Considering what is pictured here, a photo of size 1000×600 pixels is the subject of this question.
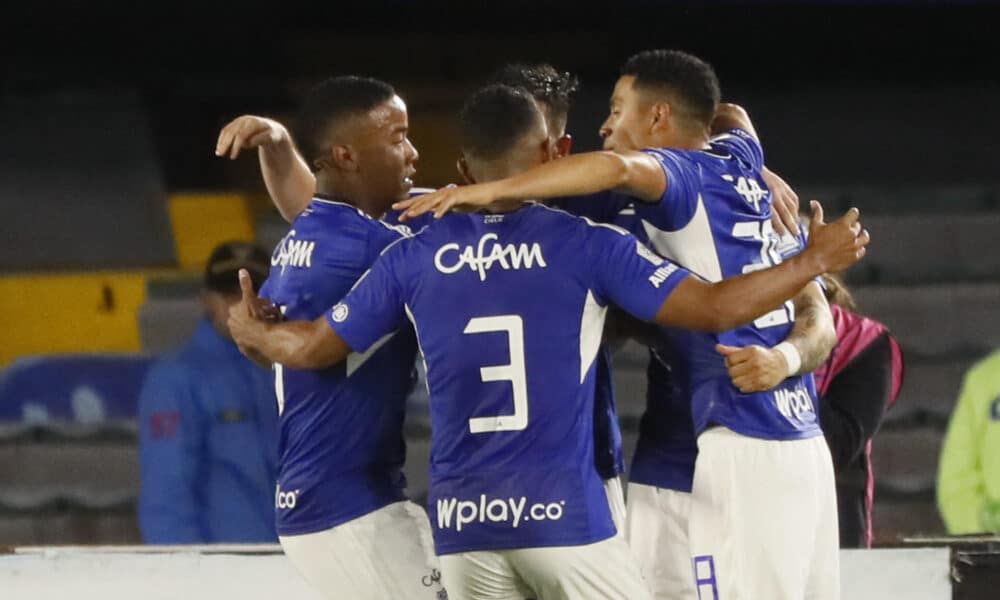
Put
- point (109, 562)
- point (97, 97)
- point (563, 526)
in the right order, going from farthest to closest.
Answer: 1. point (97, 97)
2. point (109, 562)
3. point (563, 526)

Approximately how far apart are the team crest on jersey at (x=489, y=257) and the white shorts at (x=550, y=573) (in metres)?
0.52

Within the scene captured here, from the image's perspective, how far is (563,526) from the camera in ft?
9.35

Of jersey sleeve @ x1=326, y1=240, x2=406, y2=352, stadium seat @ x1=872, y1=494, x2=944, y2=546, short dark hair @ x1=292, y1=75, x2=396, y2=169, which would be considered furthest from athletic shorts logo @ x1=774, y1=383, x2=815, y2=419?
stadium seat @ x1=872, y1=494, x2=944, y2=546

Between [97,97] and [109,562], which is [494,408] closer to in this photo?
[109,562]

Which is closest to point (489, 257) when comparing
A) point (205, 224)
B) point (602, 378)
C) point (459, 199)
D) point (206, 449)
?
point (459, 199)

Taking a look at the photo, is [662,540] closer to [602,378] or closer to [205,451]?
[602,378]

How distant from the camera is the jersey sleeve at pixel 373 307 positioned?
2982 millimetres

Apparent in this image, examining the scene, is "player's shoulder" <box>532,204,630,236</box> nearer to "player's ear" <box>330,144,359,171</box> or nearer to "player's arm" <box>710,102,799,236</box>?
"player's ear" <box>330,144,359,171</box>

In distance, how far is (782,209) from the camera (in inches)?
139

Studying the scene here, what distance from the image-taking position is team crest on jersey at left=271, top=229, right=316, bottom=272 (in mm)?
3180

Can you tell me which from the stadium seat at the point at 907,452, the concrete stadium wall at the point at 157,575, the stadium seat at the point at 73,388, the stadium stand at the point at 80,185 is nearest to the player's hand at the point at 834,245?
the concrete stadium wall at the point at 157,575

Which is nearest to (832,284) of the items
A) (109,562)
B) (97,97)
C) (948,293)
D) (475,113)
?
(475,113)

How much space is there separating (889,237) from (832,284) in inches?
129

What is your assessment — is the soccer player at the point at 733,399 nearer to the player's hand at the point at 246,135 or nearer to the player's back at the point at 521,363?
the player's back at the point at 521,363
